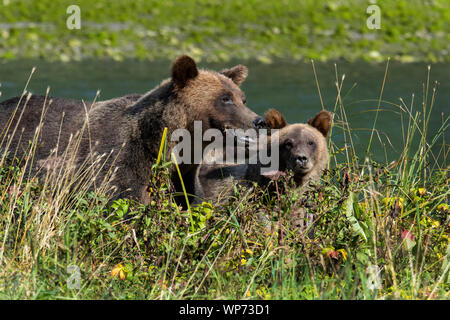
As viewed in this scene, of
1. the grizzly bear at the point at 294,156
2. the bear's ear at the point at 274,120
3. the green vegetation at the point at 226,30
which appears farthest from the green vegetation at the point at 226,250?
the green vegetation at the point at 226,30

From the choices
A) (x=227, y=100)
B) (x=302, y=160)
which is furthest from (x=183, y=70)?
(x=302, y=160)

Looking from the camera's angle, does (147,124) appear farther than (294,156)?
No

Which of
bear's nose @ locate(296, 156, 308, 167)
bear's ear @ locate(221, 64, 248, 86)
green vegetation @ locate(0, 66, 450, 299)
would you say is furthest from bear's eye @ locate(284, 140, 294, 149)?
green vegetation @ locate(0, 66, 450, 299)

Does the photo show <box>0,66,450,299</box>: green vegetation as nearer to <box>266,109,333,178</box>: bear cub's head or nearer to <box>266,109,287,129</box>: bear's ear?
<box>266,109,333,178</box>: bear cub's head

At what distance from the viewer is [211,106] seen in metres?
7.48

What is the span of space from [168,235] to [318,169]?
3.19 metres

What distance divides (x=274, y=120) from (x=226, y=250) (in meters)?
3.27

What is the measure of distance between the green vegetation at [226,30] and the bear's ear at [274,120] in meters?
9.95

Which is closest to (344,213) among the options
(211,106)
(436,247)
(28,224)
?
(436,247)

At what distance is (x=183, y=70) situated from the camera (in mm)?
7418

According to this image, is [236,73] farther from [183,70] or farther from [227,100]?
[183,70]

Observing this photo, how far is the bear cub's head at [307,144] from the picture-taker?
8344 millimetres

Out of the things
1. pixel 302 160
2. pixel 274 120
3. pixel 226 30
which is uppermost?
pixel 226 30

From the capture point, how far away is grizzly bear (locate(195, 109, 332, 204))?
27.1ft
